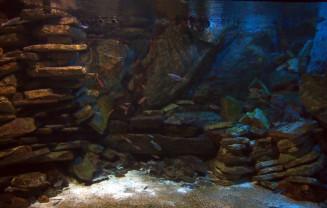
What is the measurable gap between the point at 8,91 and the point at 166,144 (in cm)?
610

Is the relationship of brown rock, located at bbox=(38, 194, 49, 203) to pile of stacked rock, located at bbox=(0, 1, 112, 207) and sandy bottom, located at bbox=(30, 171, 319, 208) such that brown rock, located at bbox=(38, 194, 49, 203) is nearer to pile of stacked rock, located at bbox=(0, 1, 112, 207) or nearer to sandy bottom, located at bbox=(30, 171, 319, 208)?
sandy bottom, located at bbox=(30, 171, 319, 208)

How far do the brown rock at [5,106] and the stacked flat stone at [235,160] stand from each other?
744 cm

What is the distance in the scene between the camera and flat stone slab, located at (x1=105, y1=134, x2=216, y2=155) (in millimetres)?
8469

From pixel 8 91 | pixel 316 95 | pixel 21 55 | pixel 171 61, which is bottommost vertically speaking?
pixel 316 95

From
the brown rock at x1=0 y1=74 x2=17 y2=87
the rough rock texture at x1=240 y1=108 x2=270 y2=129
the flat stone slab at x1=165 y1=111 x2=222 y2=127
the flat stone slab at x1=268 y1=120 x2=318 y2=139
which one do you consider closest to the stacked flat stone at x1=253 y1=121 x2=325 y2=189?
the flat stone slab at x1=268 y1=120 x2=318 y2=139

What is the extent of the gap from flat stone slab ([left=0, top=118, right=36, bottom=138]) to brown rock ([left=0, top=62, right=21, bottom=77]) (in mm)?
1636

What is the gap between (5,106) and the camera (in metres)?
6.31

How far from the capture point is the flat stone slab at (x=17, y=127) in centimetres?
627

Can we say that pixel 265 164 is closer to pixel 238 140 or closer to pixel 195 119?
pixel 238 140

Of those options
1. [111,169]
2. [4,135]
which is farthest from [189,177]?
[4,135]

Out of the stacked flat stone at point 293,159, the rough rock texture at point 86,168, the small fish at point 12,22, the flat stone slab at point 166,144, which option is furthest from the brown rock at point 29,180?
the stacked flat stone at point 293,159

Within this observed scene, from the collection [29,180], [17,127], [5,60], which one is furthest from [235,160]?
[5,60]

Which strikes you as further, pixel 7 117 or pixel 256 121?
pixel 256 121

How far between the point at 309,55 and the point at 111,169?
8.83 m
